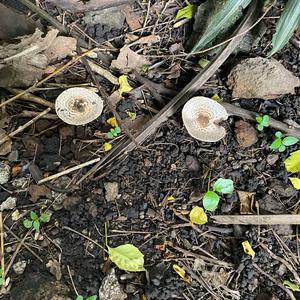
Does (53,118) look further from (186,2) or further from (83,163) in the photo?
(186,2)

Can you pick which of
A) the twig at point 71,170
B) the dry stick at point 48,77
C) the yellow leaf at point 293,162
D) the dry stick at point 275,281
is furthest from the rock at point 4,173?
the yellow leaf at point 293,162

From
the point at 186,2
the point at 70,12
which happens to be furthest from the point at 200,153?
the point at 70,12

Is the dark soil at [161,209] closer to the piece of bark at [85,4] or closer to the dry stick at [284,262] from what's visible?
the dry stick at [284,262]

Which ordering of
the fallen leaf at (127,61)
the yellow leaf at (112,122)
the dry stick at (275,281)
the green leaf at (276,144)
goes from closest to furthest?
the dry stick at (275,281) < the green leaf at (276,144) < the yellow leaf at (112,122) < the fallen leaf at (127,61)

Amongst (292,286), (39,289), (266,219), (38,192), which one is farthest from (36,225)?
(292,286)

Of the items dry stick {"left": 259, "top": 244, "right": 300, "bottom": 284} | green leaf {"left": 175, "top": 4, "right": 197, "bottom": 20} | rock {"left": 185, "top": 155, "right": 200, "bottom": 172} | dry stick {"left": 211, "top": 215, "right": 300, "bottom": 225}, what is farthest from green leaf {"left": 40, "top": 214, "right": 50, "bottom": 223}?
green leaf {"left": 175, "top": 4, "right": 197, "bottom": 20}

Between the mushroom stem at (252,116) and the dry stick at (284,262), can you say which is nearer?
the dry stick at (284,262)
